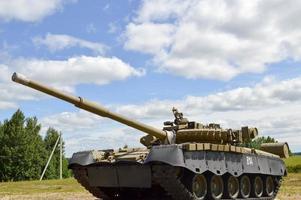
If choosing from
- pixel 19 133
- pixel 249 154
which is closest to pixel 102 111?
pixel 249 154

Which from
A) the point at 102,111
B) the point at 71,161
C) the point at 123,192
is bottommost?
the point at 123,192

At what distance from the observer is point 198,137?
1706 cm

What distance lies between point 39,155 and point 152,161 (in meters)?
59.5

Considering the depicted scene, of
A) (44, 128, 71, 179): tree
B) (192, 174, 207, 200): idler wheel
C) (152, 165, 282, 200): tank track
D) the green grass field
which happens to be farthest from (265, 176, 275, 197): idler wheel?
(44, 128, 71, 179): tree

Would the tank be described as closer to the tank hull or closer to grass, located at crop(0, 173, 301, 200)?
the tank hull

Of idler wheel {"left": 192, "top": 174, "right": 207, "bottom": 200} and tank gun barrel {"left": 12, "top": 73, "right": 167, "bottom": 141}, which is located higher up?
tank gun barrel {"left": 12, "top": 73, "right": 167, "bottom": 141}

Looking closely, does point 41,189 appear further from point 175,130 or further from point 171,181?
point 171,181

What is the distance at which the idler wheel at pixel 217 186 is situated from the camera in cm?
1612

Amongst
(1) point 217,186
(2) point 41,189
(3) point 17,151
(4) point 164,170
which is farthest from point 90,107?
(3) point 17,151

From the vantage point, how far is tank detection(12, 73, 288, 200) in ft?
48.1

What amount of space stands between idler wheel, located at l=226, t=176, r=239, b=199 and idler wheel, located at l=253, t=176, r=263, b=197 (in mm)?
1259

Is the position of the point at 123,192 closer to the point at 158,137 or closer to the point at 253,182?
the point at 158,137

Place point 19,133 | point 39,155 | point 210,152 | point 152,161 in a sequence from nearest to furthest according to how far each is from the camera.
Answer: point 152,161 → point 210,152 → point 19,133 → point 39,155

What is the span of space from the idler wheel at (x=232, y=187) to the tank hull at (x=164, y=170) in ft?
0.49
